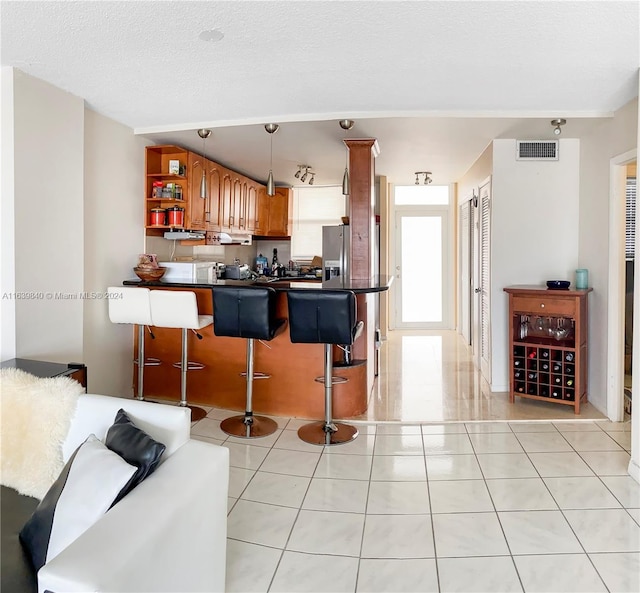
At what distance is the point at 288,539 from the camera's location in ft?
7.07

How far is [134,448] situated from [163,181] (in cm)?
352

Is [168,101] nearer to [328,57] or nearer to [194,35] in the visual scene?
[194,35]

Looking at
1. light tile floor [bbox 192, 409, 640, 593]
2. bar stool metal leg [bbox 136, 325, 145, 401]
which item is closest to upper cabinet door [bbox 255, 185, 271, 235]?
bar stool metal leg [bbox 136, 325, 145, 401]

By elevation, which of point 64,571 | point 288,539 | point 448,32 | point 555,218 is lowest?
point 288,539

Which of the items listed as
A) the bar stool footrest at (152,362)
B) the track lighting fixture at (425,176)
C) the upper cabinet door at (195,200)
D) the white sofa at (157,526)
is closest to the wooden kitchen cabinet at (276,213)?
the track lighting fixture at (425,176)

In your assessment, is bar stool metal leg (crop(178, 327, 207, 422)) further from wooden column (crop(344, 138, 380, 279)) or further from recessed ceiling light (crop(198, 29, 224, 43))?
recessed ceiling light (crop(198, 29, 224, 43))

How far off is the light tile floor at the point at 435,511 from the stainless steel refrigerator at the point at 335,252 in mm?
2291

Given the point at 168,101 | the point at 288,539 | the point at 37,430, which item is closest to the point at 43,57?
the point at 168,101

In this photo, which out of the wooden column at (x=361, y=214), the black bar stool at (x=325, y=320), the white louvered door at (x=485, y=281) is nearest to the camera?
the black bar stool at (x=325, y=320)

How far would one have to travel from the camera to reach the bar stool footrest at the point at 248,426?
11.0 feet

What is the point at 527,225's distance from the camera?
440cm

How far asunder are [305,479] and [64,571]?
187 centimetres

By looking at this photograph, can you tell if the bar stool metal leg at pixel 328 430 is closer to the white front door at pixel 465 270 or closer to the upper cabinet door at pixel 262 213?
the white front door at pixel 465 270

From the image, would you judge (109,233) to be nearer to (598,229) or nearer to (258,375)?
(258,375)
